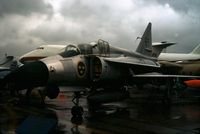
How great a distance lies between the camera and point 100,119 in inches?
394

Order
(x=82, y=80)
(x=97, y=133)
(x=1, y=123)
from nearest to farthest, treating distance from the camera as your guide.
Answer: (x=97, y=133)
(x=1, y=123)
(x=82, y=80)

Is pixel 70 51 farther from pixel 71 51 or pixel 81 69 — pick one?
pixel 81 69

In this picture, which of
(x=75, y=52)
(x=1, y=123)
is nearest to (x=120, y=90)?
(x=75, y=52)

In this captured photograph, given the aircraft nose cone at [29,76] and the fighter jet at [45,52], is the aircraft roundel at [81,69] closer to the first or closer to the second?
the aircraft nose cone at [29,76]

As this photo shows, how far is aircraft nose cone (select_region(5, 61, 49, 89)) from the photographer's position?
29.2ft

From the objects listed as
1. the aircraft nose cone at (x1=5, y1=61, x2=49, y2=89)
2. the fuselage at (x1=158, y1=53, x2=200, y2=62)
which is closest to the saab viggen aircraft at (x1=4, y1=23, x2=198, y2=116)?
the aircraft nose cone at (x1=5, y1=61, x2=49, y2=89)

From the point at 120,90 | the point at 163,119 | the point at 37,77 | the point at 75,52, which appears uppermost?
the point at 75,52

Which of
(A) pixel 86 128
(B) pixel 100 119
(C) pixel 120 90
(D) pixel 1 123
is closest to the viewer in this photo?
(A) pixel 86 128

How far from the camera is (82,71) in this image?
10.9m

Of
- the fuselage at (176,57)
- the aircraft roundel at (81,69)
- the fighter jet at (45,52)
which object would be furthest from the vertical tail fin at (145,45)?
the fuselage at (176,57)

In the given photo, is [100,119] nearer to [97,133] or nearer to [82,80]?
[82,80]

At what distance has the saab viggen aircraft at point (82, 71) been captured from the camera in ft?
30.2

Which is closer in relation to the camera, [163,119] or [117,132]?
[117,132]

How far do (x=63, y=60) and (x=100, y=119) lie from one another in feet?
8.16
